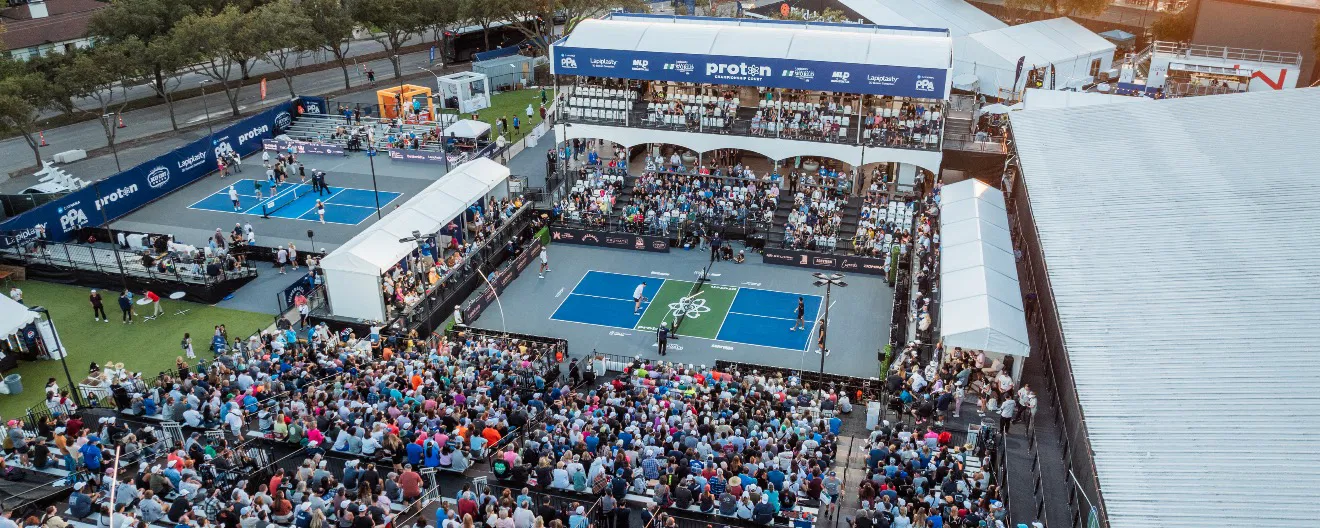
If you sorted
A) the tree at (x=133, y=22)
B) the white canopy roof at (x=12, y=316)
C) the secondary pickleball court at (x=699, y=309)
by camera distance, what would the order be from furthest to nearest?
the tree at (x=133, y=22) < the secondary pickleball court at (x=699, y=309) < the white canopy roof at (x=12, y=316)

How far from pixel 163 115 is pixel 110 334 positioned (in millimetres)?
30610

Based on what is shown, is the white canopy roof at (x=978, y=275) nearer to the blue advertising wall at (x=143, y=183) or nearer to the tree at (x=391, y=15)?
the blue advertising wall at (x=143, y=183)

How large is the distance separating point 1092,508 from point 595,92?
1181 inches

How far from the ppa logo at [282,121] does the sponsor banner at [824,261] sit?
97.2 ft

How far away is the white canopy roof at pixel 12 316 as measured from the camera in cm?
2752

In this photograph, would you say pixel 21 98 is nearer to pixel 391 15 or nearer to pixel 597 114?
pixel 391 15

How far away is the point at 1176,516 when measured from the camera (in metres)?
14.6

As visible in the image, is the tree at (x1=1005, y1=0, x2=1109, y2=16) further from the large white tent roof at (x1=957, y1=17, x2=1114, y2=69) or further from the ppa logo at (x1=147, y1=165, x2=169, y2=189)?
the ppa logo at (x1=147, y1=165, x2=169, y2=189)

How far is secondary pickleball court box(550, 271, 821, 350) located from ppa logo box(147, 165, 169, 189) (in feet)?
72.1

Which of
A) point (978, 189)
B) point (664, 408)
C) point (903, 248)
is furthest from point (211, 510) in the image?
point (978, 189)

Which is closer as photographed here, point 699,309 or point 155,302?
point 155,302

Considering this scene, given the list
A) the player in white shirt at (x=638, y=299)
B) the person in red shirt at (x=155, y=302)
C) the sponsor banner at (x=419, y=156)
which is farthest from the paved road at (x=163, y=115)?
the player in white shirt at (x=638, y=299)

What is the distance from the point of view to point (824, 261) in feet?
118

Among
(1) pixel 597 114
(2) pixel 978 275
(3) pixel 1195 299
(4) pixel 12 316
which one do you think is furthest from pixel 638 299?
(4) pixel 12 316
